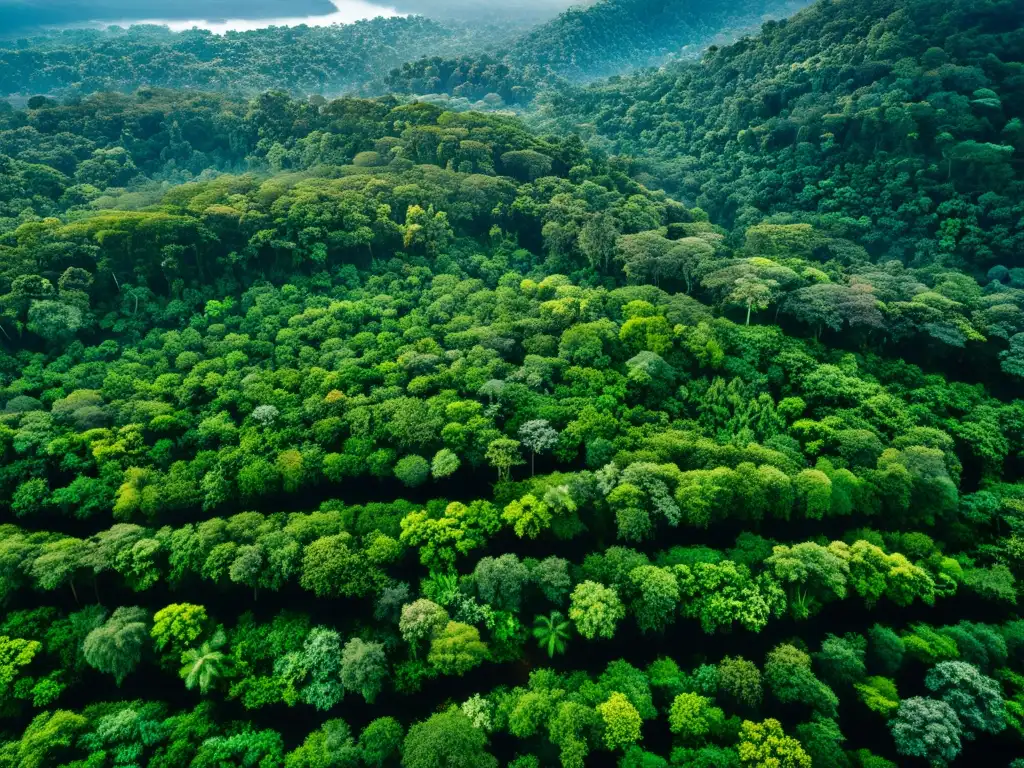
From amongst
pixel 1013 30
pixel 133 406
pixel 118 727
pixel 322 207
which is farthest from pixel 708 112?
pixel 118 727

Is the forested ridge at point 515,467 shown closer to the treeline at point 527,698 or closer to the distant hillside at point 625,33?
the treeline at point 527,698

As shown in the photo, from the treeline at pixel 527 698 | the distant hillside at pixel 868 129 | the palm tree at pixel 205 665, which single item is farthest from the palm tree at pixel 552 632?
the distant hillside at pixel 868 129

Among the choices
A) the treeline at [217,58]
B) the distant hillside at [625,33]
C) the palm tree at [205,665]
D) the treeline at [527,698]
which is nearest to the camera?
the treeline at [527,698]

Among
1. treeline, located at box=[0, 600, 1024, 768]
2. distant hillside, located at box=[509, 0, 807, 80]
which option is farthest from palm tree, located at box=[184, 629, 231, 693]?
distant hillside, located at box=[509, 0, 807, 80]

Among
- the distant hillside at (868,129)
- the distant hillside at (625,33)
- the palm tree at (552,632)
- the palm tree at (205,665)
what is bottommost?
the palm tree at (205,665)

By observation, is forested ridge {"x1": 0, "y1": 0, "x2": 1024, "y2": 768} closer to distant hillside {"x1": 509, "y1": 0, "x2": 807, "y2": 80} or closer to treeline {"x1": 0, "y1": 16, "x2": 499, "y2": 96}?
treeline {"x1": 0, "y1": 16, "x2": 499, "y2": 96}

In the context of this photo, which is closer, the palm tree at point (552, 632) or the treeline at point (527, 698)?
the treeline at point (527, 698)

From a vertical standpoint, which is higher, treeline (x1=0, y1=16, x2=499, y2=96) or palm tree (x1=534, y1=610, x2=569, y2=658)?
treeline (x1=0, y1=16, x2=499, y2=96)
